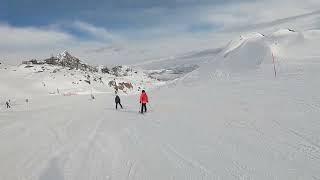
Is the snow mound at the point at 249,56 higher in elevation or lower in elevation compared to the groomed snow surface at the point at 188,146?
higher

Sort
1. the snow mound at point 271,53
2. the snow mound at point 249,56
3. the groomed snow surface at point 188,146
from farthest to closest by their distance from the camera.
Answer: the snow mound at point 249,56 < the snow mound at point 271,53 < the groomed snow surface at point 188,146

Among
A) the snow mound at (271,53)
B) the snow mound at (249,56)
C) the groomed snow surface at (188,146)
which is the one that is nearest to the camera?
the groomed snow surface at (188,146)

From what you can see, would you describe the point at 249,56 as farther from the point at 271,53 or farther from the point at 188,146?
the point at 188,146

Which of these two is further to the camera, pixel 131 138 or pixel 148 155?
pixel 131 138

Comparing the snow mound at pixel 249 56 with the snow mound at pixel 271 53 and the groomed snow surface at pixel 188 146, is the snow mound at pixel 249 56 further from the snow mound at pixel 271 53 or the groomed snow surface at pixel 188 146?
the groomed snow surface at pixel 188 146

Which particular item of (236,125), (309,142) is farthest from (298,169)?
(236,125)

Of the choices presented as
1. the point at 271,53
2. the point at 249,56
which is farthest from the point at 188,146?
the point at 249,56

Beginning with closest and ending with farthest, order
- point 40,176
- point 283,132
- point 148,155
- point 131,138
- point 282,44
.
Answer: point 40,176, point 148,155, point 283,132, point 131,138, point 282,44

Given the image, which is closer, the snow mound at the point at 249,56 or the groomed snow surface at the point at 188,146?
the groomed snow surface at the point at 188,146

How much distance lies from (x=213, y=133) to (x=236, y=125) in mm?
1449

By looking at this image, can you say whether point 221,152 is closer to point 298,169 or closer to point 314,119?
point 298,169

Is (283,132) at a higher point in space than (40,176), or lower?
higher

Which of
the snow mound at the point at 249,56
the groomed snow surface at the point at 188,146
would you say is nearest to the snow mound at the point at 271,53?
the snow mound at the point at 249,56

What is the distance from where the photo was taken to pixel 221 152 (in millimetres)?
9953
